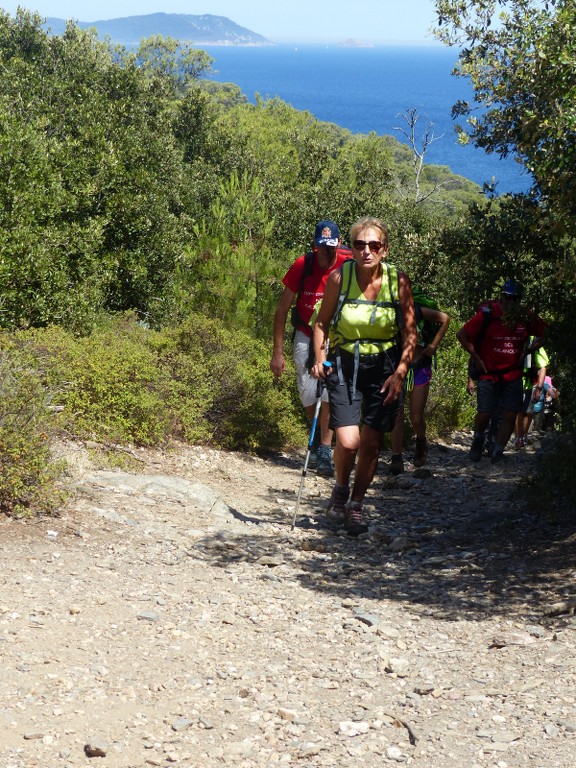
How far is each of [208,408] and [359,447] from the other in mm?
2735

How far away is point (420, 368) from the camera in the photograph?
8.80 metres

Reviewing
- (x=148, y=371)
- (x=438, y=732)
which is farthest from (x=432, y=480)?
(x=438, y=732)

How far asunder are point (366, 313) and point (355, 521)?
1.50 metres

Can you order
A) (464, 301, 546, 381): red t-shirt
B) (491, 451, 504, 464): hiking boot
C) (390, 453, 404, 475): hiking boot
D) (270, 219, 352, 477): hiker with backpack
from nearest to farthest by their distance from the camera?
(270, 219, 352, 477): hiker with backpack
(464, 301, 546, 381): red t-shirt
(390, 453, 404, 475): hiking boot
(491, 451, 504, 464): hiking boot

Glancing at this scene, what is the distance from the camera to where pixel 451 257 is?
8.09m

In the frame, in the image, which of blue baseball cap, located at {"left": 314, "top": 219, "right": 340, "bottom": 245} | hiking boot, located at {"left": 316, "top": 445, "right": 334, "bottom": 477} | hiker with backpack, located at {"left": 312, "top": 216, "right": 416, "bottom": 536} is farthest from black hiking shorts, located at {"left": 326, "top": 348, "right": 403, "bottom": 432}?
hiking boot, located at {"left": 316, "top": 445, "right": 334, "bottom": 477}

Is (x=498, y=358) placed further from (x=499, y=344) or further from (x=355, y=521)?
(x=355, y=521)

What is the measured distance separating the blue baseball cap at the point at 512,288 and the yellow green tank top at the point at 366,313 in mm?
1831

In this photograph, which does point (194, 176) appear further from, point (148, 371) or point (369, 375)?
point (369, 375)

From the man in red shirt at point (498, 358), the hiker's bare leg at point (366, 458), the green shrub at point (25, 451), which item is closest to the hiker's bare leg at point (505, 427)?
the man in red shirt at point (498, 358)

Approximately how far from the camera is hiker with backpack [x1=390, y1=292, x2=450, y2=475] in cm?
829

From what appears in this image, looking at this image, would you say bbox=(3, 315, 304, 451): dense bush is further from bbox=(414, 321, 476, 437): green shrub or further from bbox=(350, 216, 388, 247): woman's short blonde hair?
bbox=(350, 216, 388, 247): woman's short blonde hair

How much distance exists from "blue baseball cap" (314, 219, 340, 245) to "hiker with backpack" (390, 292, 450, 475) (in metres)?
0.95

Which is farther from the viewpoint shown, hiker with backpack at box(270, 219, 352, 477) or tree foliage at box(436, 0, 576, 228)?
hiker with backpack at box(270, 219, 352, 477)
